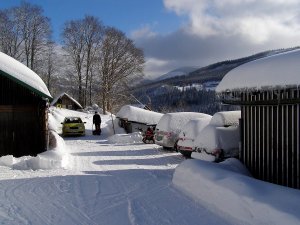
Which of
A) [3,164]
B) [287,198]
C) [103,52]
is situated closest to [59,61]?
[103,52]

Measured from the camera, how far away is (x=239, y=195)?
295 inches

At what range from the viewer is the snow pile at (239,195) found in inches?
259

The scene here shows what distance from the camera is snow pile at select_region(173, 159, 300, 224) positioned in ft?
21.6

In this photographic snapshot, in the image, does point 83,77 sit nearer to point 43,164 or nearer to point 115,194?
point 43,164

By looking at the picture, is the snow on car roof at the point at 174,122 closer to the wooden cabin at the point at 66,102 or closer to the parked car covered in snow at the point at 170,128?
the parked car covered in snow at the point at 170,128

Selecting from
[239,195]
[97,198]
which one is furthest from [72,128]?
[239,195]

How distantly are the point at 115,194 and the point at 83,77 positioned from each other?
52241mm

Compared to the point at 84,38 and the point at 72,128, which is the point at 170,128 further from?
the point at 84,38

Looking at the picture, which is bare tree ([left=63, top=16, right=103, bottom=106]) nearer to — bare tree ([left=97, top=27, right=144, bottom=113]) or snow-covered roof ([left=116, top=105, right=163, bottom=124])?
bare tree ([left=97, top=27, right=144, bottom=113])

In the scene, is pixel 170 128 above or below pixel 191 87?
below

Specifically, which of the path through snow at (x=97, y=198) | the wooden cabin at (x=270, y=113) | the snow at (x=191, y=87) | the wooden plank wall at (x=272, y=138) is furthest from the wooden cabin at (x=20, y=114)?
the snow at (x=191, y=87)

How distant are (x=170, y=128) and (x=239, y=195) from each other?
39.8ft

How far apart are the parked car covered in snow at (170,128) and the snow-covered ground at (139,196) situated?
584 cm

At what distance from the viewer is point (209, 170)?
921cm
